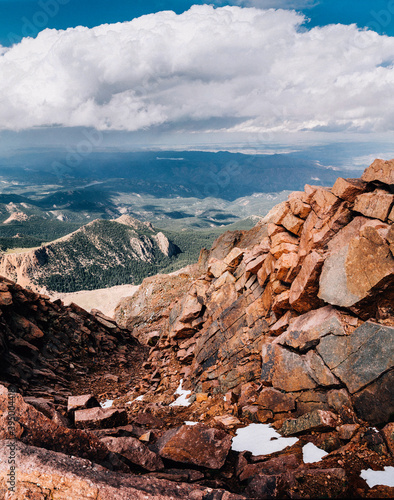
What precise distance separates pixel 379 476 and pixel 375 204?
1352cm

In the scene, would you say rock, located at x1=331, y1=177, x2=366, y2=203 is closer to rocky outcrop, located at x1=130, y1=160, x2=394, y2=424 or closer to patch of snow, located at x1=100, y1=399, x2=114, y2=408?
rocky outcrop, located at x1=130, y1=160, x2=394, y2=424

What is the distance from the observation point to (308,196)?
22406 mm

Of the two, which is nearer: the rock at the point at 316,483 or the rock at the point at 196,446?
the rock at the point at 316,483

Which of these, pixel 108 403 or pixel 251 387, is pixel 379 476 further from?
pixel 108 403

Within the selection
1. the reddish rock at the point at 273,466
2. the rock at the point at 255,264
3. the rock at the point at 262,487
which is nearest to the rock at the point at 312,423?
the reddish rock at the point at 273,466

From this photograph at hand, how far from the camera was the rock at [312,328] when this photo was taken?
54.9 feet

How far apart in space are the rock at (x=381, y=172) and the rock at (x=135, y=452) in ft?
62.7

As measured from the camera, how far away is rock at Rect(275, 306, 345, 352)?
54.9 feet

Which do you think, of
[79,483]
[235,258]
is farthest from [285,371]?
[235,258]

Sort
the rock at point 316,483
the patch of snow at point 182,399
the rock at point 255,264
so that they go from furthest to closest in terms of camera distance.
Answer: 1. the rock at point 255,264
2. the patch of snow at point 182,399
3. the rock at point 316,483

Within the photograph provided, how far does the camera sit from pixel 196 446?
12.9 meters

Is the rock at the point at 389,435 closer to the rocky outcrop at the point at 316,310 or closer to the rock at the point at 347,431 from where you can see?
the rock at the point at 347,431

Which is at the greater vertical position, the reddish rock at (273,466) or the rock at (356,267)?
the rock at (356,267)

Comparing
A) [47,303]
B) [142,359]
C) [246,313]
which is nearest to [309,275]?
[246,313]
